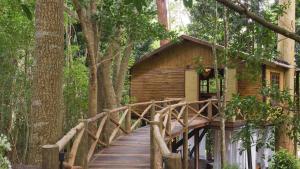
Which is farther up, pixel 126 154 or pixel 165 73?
pixel 165 73

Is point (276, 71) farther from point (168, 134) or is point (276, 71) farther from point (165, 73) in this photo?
point (168, 134)

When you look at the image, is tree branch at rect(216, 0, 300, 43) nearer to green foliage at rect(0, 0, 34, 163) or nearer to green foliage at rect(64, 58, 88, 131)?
green foliage at rect(0, 0, 34, 163)

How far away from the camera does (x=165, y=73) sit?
15969mm

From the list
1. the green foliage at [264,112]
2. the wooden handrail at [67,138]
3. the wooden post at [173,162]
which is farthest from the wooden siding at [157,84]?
the wooden post at [173,162]

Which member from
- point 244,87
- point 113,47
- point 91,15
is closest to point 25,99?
point 113,47

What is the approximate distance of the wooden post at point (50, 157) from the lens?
3.41 m

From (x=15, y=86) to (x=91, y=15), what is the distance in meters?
3.63

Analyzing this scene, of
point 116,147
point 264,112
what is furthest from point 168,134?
point 264,112

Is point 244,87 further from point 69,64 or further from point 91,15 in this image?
point 91,15

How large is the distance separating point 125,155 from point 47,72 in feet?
11.7

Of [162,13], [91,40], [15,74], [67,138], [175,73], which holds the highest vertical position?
[162,13]

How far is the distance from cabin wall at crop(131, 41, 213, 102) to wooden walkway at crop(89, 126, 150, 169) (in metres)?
6.40

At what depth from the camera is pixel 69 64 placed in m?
15.3

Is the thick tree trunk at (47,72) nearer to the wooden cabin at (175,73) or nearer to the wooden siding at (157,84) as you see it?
the wooden cabin at (175,73)
